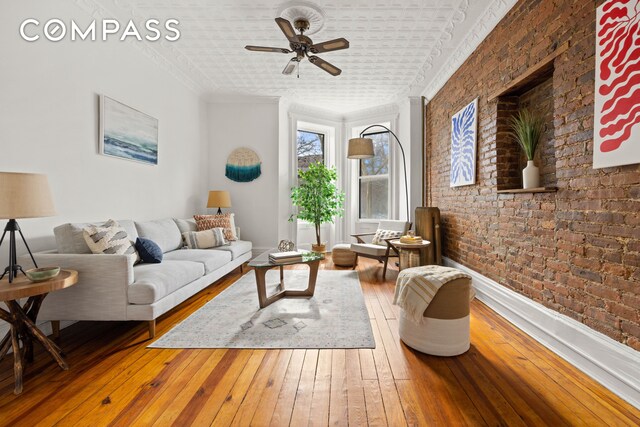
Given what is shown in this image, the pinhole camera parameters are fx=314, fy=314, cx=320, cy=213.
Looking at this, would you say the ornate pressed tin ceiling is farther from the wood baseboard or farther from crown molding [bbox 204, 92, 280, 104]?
the wood baseboard

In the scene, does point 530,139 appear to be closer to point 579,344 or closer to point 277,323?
point 579,344

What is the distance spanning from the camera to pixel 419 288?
234 centimetres

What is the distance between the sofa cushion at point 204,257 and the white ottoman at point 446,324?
2383mm

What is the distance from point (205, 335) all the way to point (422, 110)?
16.7 ft

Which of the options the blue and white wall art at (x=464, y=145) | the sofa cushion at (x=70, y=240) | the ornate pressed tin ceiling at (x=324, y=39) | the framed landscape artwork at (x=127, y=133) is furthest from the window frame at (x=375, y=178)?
the sofa cushion at (x=70, y=240)

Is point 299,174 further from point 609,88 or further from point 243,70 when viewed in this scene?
point 609,88

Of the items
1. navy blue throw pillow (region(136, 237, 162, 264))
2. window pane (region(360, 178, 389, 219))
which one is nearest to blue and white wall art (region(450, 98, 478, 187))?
window pane (region(360, 178, 389, 219))

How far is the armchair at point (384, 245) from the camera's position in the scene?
15.3ft

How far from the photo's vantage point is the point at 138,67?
3916 millimetres

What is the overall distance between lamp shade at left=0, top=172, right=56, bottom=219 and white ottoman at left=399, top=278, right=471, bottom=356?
2720 millimetres

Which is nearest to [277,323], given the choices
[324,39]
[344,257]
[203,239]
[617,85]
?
[203,239]

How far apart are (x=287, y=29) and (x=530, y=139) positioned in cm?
237

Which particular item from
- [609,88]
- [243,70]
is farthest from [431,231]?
[243,70]

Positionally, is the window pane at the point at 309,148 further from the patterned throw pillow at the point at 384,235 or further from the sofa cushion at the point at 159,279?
the sofa cushion at the point at 159,279
